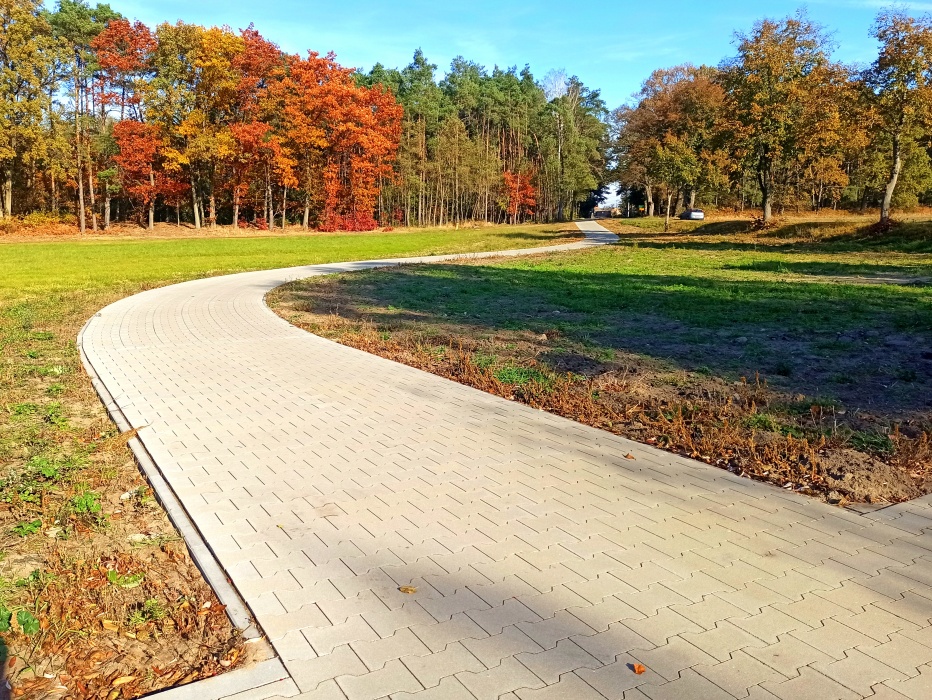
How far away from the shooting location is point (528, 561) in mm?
3756

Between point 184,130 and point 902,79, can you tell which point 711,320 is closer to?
point 902,79

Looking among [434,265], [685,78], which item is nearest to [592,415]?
[434,265]

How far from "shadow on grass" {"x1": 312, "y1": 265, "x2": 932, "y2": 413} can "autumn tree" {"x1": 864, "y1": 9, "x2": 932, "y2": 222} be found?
52.6ft

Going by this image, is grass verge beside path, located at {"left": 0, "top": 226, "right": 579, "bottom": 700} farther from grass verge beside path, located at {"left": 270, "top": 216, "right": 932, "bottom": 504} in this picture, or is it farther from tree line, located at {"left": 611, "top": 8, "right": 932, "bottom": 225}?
tree line, located at {"left": 611, "top": 8, "right": 932, "bottom": 225}

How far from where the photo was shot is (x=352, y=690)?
271cm

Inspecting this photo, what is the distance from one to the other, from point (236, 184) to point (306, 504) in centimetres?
5328

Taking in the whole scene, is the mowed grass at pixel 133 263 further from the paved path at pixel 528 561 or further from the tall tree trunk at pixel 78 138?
the paved path at pixel 528 561

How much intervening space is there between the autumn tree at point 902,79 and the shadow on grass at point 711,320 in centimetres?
1603

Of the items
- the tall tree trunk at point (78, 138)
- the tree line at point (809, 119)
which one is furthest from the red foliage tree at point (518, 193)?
the tall tree trunk at point (78, 138)

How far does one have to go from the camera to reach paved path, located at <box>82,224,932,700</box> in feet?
9.25

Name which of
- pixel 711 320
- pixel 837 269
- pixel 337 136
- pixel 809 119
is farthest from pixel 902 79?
pixel 337 136

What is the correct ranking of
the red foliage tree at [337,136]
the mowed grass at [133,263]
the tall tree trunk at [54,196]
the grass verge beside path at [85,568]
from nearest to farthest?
1. the grass verge beside path at [85,568]
2. the mowed grass at [133,263]
3. the tall tree trunk at [54,196]
4. the red foliage tree at [337,136]

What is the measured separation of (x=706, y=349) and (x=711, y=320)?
2.30 meters

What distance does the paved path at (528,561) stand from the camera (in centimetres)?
282
